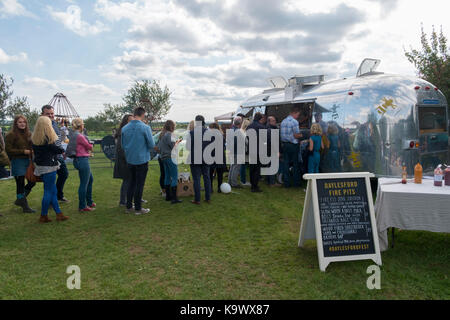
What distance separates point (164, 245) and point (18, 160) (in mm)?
3536

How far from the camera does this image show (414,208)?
11.8 feet

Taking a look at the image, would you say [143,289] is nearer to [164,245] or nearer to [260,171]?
[164,245]

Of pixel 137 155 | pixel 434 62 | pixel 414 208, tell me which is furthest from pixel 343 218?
pixel 434 62

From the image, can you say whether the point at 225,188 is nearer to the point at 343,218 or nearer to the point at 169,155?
the point at 169,155

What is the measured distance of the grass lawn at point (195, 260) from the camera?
3109 millimetres

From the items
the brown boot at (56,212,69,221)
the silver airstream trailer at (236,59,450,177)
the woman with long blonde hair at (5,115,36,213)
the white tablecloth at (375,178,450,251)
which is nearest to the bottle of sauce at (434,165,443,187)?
the white tablecloth at (375,178,450,251)

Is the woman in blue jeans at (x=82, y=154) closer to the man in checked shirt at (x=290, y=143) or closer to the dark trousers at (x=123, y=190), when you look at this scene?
the dark trousers at (x=123, y=190)

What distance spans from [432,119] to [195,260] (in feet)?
19.2

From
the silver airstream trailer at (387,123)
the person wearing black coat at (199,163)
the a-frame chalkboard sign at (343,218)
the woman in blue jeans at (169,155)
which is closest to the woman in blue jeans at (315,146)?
the silver airstream trailer at (387,123)

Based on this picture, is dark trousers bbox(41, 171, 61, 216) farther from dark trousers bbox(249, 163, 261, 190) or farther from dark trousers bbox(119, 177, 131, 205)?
dark trousers bbox(249, 163, 261, 190)

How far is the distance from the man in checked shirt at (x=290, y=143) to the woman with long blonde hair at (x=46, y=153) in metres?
5.08

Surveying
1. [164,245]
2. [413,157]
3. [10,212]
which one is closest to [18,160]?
[10,212]

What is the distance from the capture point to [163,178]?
741cm
